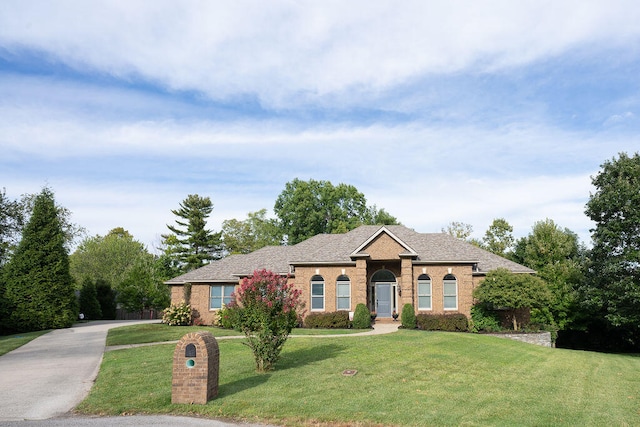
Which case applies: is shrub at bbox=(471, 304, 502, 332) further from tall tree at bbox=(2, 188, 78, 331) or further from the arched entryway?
tall tree at bbox=(2, 188, 78, 331)

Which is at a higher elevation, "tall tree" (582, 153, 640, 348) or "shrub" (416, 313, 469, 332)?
"tall tree" (582, 153, 640, 348)

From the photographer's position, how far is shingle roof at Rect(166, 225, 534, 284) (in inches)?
1211

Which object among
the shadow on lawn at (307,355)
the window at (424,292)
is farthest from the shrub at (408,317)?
the shadow on lawn at (307,355)

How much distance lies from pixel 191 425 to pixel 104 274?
7131 cm

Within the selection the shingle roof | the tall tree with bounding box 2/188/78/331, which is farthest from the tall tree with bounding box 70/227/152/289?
the shingle roof

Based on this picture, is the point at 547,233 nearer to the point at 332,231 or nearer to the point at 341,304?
the point at 341,304

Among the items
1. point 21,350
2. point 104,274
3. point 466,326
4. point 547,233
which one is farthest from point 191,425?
point 104,274

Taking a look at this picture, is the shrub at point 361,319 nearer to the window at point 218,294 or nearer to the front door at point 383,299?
the front door at point 383,299

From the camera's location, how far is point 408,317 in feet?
91.1

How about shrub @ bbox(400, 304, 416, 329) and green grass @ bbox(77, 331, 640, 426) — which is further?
shrub @ bbox(400, 304, 416, 329)

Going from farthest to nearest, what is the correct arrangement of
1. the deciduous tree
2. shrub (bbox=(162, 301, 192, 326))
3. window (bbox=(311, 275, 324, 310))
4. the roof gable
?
1. shrub (bbox=(162, 301, 192, 326))
2. window (bbox=(311, 275, 324, 310))
3. the roof gable
4. the deciduous tree

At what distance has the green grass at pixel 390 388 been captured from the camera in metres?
9.99

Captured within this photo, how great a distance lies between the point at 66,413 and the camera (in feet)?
33.0

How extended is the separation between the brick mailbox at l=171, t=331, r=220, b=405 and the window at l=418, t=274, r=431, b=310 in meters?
21.6
